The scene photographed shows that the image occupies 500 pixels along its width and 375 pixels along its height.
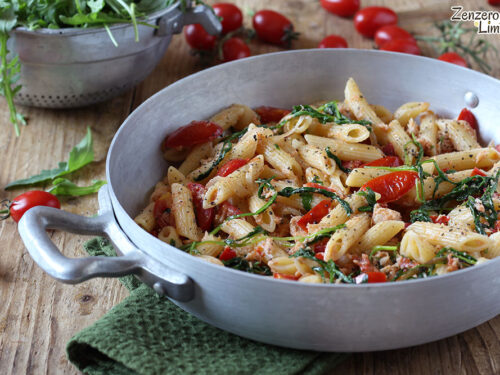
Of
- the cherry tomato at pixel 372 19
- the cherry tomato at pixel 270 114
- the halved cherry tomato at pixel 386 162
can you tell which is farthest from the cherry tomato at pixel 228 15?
the halved cherry tomato at pixel 386 162

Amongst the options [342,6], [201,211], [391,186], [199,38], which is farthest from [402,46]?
[201,211]

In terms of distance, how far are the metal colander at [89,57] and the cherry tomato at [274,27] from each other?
680 millimetres

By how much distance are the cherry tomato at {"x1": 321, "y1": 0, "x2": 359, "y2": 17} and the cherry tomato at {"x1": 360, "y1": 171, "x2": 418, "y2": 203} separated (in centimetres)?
221

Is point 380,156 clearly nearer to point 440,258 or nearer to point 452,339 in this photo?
point 440,258

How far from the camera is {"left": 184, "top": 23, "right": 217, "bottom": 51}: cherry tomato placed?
384 cm

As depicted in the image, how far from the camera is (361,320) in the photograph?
5.74ft

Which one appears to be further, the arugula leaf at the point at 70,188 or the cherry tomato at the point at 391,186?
the arugula leaf at the point at 70,188

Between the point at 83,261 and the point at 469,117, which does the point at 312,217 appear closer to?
the point at 83,261

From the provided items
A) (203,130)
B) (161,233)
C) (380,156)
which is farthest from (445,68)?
(161,233)

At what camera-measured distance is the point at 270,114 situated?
3004mm

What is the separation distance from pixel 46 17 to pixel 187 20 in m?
0.74

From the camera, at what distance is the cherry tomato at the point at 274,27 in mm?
3968

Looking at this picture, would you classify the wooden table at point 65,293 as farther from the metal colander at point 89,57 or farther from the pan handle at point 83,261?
the pan handle at point 83,261

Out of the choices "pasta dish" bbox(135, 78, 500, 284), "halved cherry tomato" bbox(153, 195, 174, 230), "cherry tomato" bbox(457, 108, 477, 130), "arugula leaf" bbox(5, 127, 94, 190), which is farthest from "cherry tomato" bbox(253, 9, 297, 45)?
"halved cherry tomato" bbox(153, 195, 174, 230)
